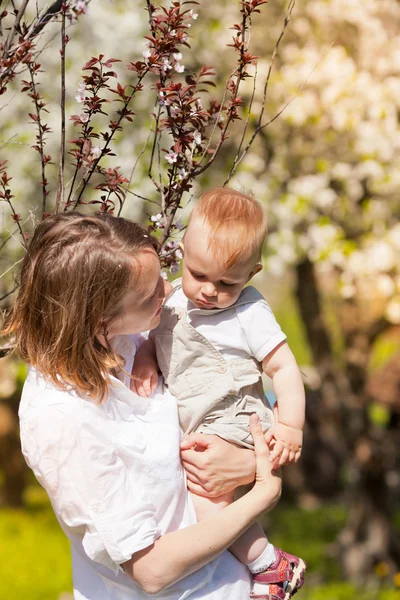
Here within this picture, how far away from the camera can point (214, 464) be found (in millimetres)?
2121

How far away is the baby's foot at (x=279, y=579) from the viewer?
7.30 feet

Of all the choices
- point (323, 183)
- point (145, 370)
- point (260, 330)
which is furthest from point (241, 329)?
point (323, 183)

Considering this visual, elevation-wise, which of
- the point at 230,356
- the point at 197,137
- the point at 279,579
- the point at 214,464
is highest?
the point at 197,137

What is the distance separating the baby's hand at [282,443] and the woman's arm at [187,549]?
18 cm

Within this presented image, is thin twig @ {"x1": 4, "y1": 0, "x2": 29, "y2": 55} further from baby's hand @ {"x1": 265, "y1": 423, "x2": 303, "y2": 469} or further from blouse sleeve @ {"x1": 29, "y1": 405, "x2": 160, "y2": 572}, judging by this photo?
baby's hand @ {"x1": 265, "y1": 423, "x2": 303, "y2": 469}

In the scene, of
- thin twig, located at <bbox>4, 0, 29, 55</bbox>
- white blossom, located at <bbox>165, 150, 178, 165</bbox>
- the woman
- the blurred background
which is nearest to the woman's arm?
the woman

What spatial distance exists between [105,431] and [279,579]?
704 mm

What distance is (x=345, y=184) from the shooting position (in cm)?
618

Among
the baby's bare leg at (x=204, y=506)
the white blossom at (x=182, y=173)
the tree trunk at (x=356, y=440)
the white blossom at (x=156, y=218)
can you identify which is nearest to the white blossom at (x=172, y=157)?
the white blossom at (x=182, y=173)

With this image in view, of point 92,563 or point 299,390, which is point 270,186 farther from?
point 92,563

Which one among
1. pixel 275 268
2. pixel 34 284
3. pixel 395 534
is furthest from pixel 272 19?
pixel 34 284

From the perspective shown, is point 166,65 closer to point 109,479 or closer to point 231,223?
point 231,223

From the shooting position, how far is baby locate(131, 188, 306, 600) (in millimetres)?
2240

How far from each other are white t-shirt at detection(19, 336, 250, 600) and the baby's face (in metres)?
0.35
